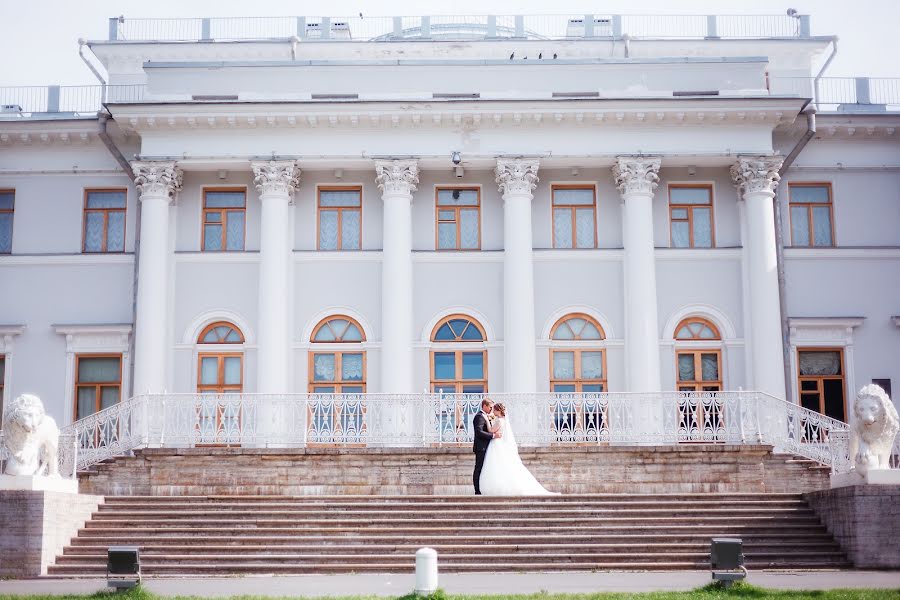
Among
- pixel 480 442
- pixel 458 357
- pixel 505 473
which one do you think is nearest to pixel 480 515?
pixel 505 473

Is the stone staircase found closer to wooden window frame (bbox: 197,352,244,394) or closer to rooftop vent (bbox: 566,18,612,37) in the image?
wooden window frame (bbox: 197,352,244,394)

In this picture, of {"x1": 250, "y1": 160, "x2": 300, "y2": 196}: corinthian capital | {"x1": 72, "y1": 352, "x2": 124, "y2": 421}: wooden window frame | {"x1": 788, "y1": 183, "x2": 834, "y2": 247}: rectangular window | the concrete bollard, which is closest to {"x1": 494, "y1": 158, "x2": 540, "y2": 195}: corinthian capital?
{"x1": 250, "y1": 160, "x2": 300, "y2": 196}: corinthian capital

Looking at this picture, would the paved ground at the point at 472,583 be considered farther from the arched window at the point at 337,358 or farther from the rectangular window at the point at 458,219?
the rectangular window at the point at 458,219

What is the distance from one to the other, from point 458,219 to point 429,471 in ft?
25.7

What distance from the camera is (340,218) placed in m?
26.7

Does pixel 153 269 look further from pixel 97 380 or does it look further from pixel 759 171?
pixel 759 171

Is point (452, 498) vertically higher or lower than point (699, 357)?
lower

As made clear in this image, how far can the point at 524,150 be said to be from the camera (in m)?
25.8

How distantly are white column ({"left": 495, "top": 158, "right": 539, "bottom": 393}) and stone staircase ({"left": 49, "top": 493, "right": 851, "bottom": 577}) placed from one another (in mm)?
6985

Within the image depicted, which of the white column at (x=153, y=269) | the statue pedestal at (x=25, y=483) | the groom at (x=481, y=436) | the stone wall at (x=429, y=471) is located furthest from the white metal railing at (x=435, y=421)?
the statue pedestal at (x=25, y=483)

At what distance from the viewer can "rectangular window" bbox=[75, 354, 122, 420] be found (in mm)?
26094

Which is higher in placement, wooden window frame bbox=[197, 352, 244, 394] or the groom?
wooden window frame bbox=[197, 352, 244, 394]

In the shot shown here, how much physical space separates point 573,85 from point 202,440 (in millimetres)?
10925

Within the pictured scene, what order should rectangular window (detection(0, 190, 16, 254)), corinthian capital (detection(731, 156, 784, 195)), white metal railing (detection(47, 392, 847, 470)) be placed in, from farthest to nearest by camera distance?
rectangular window (detection(0, 190, 16, 254)) < corinthian capital (detection(731, 156, 784, 195)) < white metal railing (detection(47, 392, 847, 470))
